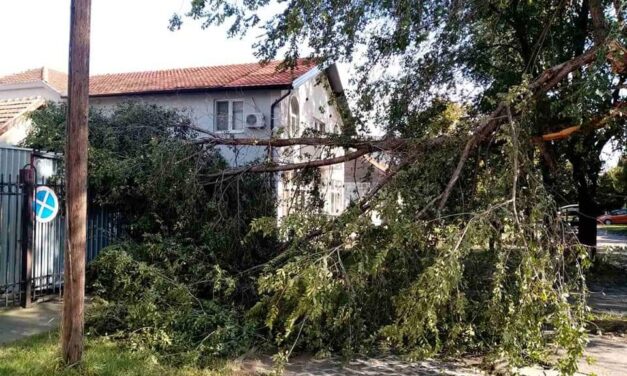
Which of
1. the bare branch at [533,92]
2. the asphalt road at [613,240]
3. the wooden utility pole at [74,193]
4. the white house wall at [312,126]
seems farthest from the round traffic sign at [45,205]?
the asphalt road at [613,240]

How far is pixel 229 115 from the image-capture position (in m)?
16.2

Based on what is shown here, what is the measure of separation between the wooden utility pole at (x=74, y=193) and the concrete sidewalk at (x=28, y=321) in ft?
5.95

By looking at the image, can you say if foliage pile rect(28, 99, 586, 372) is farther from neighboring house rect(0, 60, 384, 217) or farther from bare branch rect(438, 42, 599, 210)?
neighboring house rect(0, 60, 384, 217)

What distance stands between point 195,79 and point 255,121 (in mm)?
3689

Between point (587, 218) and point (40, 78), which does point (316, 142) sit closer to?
point (587, 218)

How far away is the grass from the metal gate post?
195 centimetres

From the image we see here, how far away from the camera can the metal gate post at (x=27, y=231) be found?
25.7ft

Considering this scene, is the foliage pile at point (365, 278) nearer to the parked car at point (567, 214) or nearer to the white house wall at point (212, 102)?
the parked car at point (567, 214)

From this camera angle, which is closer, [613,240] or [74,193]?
[74,193]

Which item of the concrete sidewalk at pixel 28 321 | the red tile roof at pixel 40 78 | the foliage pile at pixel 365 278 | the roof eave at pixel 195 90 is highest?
the red tile roof at pixel 40 78

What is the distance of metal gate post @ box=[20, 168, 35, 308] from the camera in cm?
784

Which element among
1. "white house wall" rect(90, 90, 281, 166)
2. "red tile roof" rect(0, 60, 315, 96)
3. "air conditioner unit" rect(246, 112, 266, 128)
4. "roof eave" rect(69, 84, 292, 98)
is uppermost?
"red tile roof" rect(0, 60, 315, 96)

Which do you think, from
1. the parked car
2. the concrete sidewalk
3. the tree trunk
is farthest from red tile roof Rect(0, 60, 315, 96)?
the tree trunk

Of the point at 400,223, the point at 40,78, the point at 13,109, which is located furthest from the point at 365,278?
the point at 40,78
